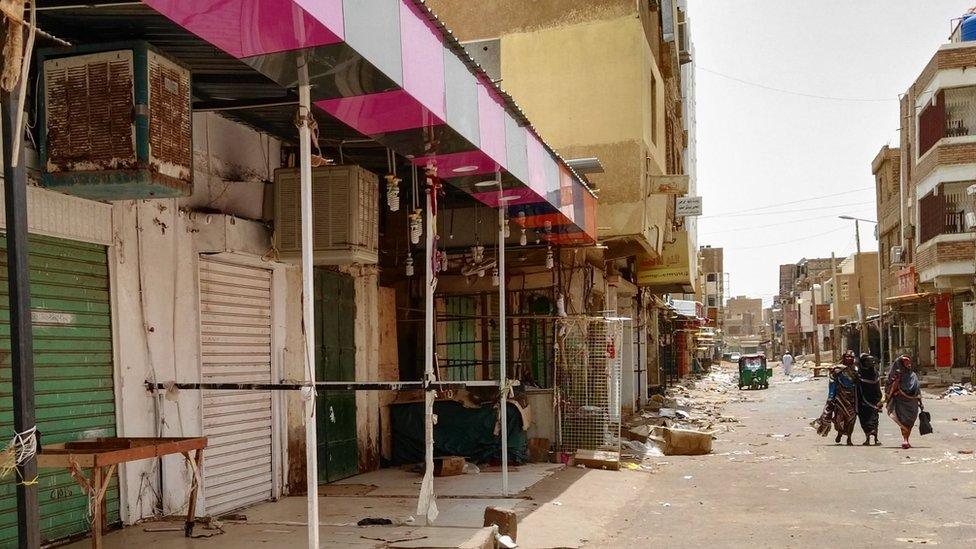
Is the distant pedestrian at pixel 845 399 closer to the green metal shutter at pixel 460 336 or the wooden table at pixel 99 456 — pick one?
the green metal shutter at pixel 460 336

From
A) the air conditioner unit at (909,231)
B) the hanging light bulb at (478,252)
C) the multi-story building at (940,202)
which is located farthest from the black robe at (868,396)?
the air conditioner unit at (909,231)

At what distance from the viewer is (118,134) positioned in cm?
538

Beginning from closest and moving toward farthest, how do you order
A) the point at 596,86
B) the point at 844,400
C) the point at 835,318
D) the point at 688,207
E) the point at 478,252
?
the point at 478,252, the point at 844,400, the point at 596,86, the point at 688,207, the point at 835,318

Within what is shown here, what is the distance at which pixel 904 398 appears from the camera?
14.7 metres

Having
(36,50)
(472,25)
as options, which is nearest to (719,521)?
(36,50)

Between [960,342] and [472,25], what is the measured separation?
26668 millimetres

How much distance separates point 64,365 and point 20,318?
11.7 ft

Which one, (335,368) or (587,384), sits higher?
(335,368)

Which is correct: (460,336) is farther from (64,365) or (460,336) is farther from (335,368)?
(64,365)

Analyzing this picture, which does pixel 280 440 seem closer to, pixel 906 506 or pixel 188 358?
pixel 188 358

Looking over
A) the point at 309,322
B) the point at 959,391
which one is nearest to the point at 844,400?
the point at 309,322

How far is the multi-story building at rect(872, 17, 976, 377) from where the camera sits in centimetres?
2842

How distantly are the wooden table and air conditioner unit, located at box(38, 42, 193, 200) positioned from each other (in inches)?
68.0

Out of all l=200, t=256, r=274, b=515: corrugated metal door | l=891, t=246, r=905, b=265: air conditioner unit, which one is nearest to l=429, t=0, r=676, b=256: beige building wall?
l=200, t=256, r=274, b=515: corrugated metal door
